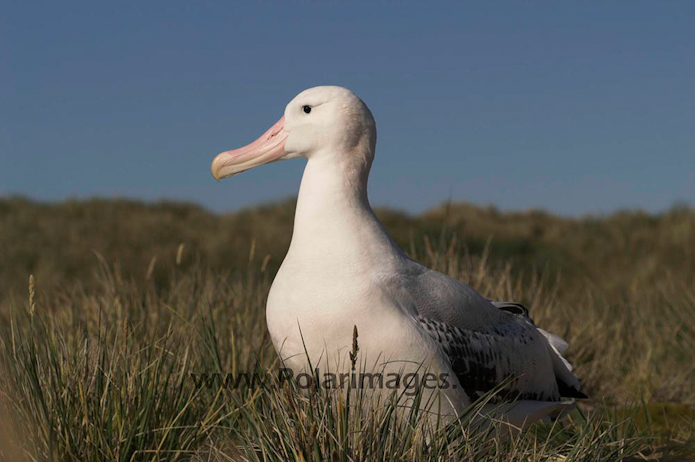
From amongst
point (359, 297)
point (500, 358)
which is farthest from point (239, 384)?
point (500, 358)

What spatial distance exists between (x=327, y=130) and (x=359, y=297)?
90 cm

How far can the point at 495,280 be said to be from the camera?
653 centimetres

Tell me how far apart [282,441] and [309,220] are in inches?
42.8

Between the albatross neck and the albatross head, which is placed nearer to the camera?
the albatross neck

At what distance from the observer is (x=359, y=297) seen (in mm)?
2975

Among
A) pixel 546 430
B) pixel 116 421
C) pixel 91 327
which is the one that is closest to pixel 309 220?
pixel 116 421

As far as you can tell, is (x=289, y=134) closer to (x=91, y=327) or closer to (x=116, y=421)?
(x=116, y=421)

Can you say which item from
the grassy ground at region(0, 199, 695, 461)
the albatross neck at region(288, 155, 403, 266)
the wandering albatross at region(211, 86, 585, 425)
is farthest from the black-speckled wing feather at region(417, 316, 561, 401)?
the albatross neck at region(288, 155, 403, 266)

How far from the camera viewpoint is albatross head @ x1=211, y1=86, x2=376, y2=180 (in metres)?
3.33

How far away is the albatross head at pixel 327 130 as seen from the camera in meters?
3.33

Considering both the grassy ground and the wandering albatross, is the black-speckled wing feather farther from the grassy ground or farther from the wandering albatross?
the grassy ground

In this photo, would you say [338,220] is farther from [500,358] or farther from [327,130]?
[500,358]

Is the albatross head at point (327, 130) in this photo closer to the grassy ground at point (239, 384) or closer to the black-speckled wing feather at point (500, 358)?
the black-speckled wing feather at point (500, 358)

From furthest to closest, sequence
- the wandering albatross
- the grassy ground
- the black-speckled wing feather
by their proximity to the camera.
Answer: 1. the black-speckled wing feather
2. the wandering albatross
3. the grassy ground
